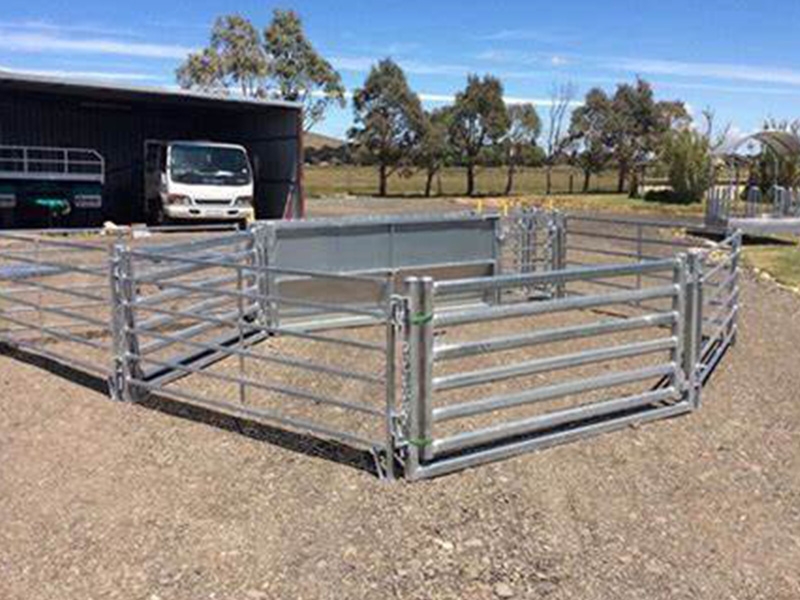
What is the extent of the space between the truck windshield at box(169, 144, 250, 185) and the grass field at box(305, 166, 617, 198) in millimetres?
31200

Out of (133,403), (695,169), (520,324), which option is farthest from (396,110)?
(133,403)

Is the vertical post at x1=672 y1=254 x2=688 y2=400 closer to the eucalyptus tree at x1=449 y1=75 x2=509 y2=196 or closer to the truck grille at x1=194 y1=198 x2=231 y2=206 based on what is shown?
the truck grille at x1=194 y1=198 x2=231 y2=206

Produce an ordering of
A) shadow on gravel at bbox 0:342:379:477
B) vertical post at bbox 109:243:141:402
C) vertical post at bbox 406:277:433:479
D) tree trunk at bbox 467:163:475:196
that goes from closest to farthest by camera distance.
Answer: vertical post at bbox 406:277:433:479, shadow on gravel at bbox 0:342:379:477, vertical post at bbox 109:243:141:402, tree trunk at bbox 467:163:475:196

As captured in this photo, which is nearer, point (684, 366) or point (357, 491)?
point (357, 491)

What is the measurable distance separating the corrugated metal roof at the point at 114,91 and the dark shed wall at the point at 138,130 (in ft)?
0.34

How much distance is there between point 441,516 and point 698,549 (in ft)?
4.41

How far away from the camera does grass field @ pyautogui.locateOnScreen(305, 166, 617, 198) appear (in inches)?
2237

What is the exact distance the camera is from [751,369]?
28.7 ft

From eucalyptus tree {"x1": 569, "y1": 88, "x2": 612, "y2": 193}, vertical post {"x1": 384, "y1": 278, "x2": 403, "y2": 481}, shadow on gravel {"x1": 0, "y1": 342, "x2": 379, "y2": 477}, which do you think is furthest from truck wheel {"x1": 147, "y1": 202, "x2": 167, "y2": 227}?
eucalyptus tree {"x1": 569, "y1": 88, "x2": 612, "y2": 193}

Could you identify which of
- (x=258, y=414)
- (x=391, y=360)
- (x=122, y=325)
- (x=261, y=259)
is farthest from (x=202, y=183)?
(x=391, y=360)

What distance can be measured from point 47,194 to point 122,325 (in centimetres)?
1763

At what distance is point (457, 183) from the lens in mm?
61500

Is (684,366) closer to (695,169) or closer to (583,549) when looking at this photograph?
(583,549)

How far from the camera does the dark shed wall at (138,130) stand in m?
25.6
